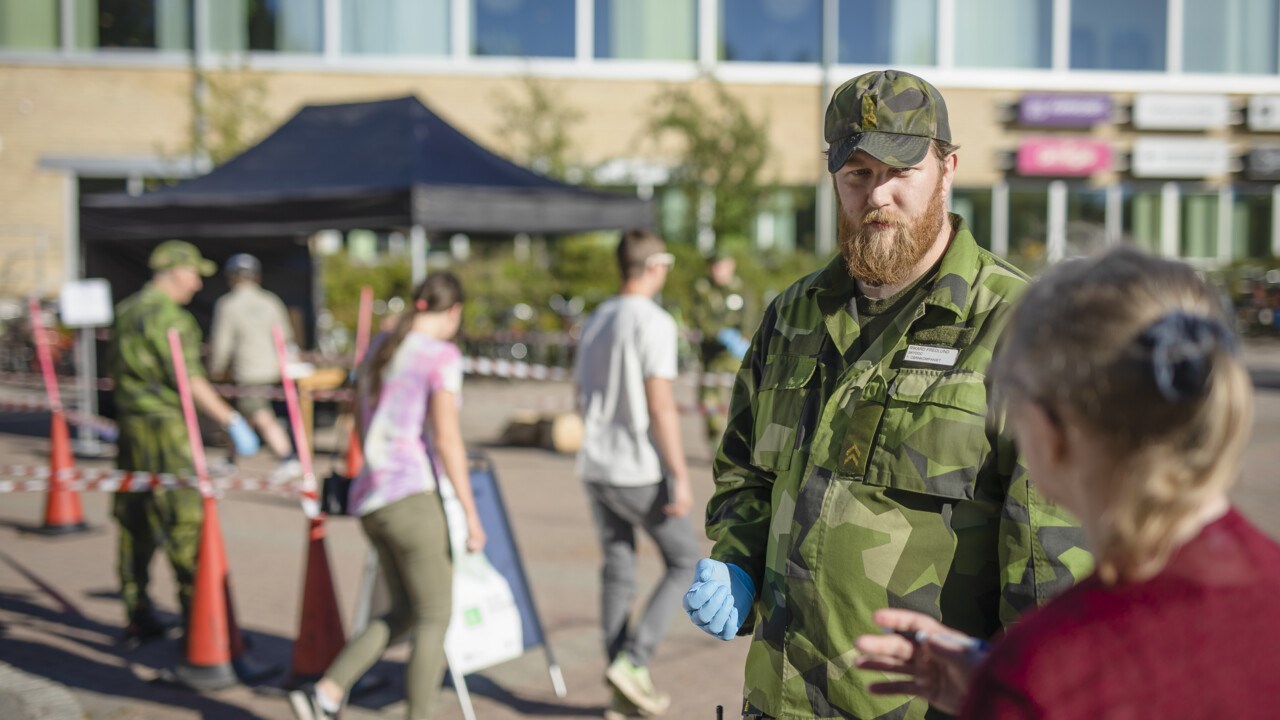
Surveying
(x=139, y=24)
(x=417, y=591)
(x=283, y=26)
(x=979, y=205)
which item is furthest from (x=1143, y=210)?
(x=417, y=591)

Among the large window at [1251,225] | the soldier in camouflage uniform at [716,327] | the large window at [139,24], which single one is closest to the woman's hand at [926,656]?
the soldier in camouflage uniform at [716,327]

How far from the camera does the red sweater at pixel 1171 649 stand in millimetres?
1170

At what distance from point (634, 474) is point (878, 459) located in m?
2.79

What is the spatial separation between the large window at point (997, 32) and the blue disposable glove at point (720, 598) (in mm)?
25201

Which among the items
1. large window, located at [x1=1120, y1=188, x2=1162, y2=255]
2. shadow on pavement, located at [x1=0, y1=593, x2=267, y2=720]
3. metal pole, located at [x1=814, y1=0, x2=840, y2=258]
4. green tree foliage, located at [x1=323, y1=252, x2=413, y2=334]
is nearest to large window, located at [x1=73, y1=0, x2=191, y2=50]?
green tree foliage, located at [x1=323, y1=252, x2=413, y2=334]

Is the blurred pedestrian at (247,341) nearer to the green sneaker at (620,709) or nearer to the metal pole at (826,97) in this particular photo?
the green sneaker at (620,709)

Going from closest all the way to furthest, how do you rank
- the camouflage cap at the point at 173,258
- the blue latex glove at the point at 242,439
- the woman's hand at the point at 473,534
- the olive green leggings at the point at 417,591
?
the olive green leggings at the point at 417,591, the woman's hand at the point at 473,534, the camouflage cap at the point at 173,258, the blue latex glove at the point at 242,439

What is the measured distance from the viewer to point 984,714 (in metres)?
1.22

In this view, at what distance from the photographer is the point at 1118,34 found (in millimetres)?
26391

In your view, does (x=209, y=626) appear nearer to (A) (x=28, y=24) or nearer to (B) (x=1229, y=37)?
(A) (x=28, y=24)

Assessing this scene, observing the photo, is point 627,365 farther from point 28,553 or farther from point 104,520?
point 104,520

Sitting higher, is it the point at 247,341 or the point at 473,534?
the point at 247,341

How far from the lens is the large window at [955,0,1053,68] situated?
25.9m

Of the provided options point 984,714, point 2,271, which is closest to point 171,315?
point 984,714
